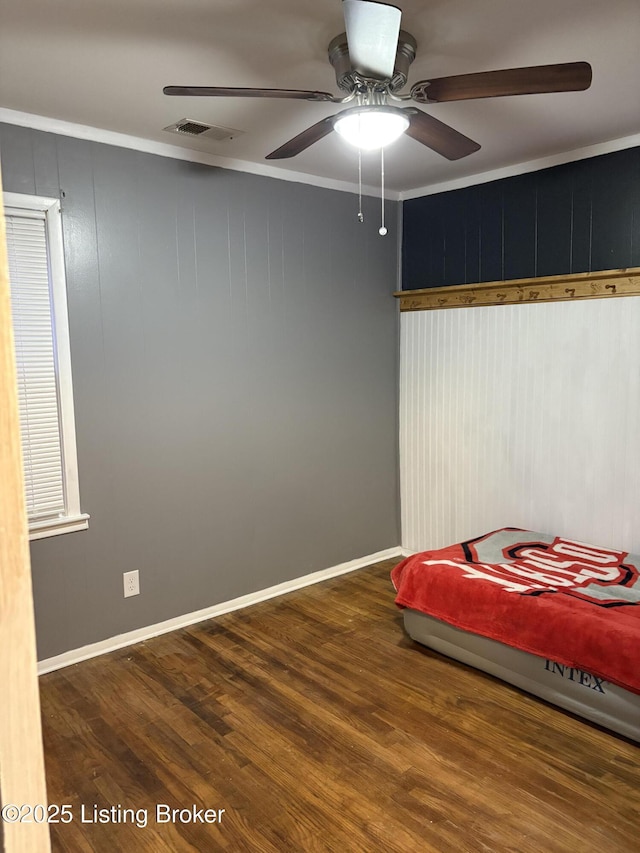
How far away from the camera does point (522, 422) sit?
13.1 feet

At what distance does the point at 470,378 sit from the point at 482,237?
909 millimetres

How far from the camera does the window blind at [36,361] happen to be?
2947 millimetres

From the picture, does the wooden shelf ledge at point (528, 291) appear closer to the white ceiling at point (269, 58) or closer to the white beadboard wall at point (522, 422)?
the white beadboard wall at point (522, 422)

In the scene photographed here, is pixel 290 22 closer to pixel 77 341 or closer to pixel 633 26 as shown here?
pixel 633 26

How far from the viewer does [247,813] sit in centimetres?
218

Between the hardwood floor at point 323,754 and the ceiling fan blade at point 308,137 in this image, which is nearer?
the hardwood floor at point 323,754

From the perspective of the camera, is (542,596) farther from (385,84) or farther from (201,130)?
(201,130)

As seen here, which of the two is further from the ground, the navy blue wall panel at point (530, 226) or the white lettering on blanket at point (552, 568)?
the navy blue wall panel at point (530, 226)

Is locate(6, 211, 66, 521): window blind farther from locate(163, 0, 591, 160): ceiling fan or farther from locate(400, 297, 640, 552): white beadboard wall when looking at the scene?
locate(400, 297, 640, 552): white beadboard wall

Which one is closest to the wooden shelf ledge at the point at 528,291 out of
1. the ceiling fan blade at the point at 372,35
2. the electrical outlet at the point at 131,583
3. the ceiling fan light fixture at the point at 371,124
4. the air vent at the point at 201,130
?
the air vent at the point at 201,130

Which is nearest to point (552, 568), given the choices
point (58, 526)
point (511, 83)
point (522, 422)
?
point (522, 422)

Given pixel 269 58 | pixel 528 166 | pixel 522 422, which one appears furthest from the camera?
pixel 522 422

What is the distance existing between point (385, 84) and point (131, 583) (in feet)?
8.72

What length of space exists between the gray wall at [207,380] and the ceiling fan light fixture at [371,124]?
151 cm
